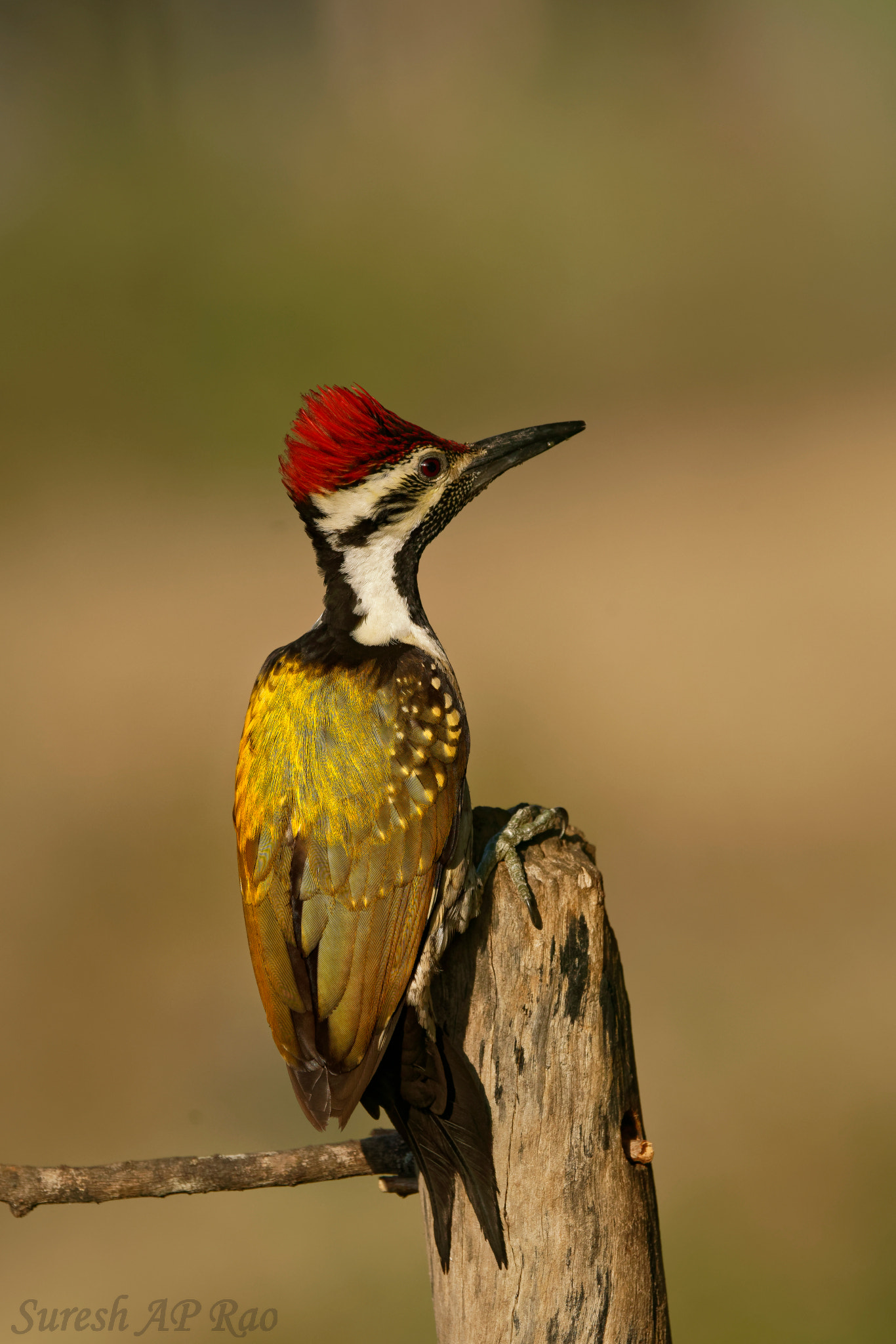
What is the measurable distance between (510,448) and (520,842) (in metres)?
0.94

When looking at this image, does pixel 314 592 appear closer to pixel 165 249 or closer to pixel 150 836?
pixel 150 836

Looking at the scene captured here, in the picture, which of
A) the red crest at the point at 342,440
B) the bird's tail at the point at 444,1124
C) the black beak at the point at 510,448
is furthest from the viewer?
the black beak at the point at 510,448

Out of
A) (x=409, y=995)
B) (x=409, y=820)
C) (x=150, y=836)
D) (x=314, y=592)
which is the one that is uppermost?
(x=314, y=592)

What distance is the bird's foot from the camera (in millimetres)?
2266

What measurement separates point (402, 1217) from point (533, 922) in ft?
11.6

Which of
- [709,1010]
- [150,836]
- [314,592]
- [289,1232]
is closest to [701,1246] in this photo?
[709,1010]

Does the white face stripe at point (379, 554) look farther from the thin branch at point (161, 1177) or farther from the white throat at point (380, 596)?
the thin branch at point (161, 1177)

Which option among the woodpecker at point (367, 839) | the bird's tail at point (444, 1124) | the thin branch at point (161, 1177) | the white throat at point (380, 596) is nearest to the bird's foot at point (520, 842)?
the woodpecker at point (367, 839)

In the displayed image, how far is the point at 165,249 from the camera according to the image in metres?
11.8

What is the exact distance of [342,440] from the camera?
2510 mm

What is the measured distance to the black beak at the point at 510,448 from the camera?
2693 millimetres

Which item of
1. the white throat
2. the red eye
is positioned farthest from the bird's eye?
the white throat

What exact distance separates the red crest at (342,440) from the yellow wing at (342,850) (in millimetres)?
471

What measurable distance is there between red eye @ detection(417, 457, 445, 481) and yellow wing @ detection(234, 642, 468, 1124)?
0.49 metres
